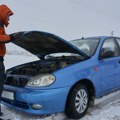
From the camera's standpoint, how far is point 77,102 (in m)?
4.41

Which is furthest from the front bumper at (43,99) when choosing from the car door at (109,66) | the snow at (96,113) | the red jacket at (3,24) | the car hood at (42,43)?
the car door at (109,66)

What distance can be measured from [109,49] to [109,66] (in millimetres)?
427

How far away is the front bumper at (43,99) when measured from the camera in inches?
158

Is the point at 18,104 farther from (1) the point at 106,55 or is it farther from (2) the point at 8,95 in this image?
(1) the point at 106,55

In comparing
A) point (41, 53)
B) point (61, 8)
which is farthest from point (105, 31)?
point (41, 53)

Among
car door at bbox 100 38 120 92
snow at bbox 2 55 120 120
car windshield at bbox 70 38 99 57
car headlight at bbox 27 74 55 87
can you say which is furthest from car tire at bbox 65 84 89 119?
car windshield at bbox 70 38 99 57

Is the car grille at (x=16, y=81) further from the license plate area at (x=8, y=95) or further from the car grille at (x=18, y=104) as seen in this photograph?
the car grille at (x=18, y=104)

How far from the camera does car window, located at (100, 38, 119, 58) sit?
514 cm

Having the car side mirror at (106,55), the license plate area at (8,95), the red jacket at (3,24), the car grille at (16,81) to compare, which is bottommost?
the license plate area at (8,95)

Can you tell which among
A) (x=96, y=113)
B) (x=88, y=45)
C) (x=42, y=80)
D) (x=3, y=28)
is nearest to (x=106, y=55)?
(x=88, y=45)

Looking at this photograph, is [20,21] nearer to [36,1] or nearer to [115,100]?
[36,1]

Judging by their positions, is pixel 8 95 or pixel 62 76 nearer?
pixel 62 76

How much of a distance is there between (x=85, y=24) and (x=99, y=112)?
6008cm

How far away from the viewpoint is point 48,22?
59.8 metres
